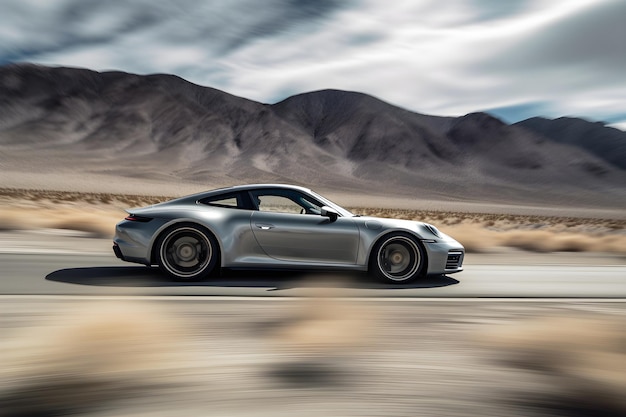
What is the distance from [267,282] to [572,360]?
3968 millimetres

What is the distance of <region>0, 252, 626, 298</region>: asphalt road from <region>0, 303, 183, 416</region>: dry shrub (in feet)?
7.39

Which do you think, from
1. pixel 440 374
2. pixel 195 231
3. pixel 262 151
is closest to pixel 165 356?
pixel 440 374

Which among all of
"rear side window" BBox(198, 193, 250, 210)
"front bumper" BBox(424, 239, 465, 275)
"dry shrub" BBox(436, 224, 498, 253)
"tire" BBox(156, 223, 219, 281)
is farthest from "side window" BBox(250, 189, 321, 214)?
"dry shrub" BBox(436, 224, 498, 253)

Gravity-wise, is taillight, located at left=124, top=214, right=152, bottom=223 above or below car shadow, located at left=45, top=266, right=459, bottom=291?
above

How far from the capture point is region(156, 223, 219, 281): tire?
6.62 m

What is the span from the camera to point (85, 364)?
3074 mm

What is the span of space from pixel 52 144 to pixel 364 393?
514 ft

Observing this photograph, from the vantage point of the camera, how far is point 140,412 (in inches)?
105

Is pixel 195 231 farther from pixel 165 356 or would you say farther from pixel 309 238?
pixel 165 356

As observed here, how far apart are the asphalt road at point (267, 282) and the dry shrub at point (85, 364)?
7.39 feet

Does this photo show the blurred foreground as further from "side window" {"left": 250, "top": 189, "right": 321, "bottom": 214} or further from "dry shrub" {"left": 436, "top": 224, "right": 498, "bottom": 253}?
"dry shrub" {"left": 436, "top": 224, "right": 498, "bottom": 253}

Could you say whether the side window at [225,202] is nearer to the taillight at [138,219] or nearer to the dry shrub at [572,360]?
the taillight at [138,219]

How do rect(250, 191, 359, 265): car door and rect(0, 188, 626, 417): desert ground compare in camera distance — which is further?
rect(250, 191, 359, 265): car door

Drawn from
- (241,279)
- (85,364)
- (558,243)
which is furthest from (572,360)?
(558,243)
